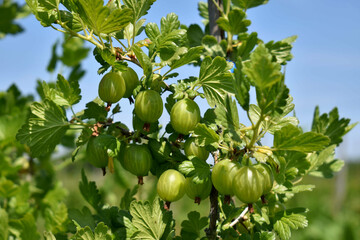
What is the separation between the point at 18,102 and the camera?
1573 millimetres

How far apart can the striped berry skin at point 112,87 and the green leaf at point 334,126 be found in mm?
503

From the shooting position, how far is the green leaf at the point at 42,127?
69cm

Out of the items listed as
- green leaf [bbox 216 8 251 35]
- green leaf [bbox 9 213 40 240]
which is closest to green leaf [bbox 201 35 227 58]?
green leaf [bbox 216 8 251 35]

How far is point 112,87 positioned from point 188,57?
0.15m

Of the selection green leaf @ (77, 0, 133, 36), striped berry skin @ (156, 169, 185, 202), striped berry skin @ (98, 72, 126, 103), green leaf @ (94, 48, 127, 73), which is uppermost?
green leaf @ (77, 0, 133, 36)

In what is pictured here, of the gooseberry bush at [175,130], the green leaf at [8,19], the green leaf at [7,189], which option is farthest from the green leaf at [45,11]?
the green leaf at [8,19]

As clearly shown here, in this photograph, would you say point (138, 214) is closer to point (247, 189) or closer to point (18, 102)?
point (247, 189)

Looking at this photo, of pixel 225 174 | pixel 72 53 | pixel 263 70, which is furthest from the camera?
pixel 72 53

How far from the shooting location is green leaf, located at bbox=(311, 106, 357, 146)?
842 millimetres

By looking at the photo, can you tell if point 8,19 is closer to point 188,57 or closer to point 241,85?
point 188,57

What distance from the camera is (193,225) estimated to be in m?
0.80

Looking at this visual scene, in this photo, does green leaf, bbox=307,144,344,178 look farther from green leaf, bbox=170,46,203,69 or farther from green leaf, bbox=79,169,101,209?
green leaf, bbox=79,169,101,209

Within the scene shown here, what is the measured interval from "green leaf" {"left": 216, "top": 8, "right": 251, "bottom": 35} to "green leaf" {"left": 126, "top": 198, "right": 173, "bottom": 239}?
0.45 metres

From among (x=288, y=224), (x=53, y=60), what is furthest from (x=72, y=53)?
(x=288, y=224)
